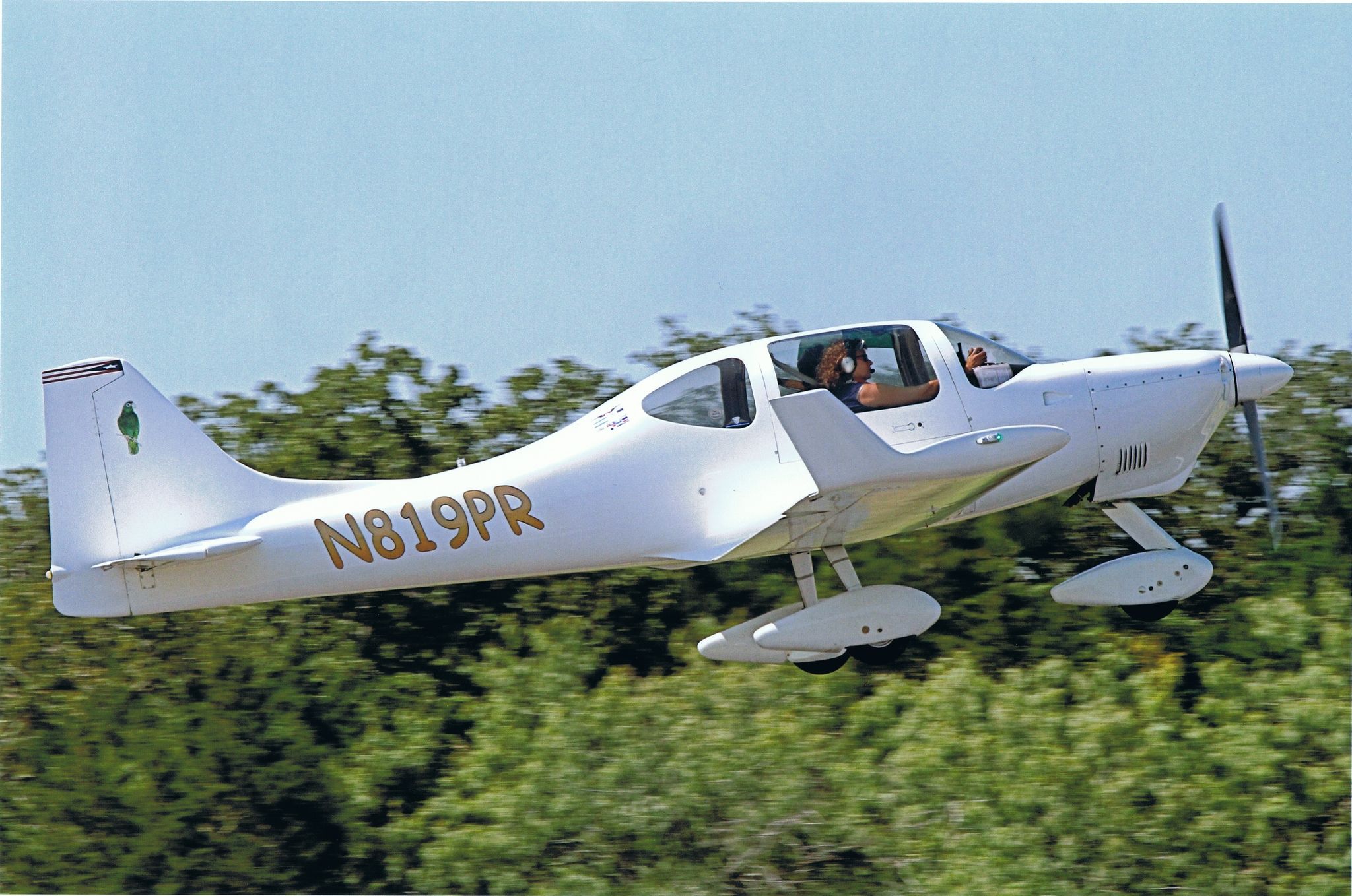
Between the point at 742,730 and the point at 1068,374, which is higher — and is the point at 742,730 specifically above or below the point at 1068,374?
below

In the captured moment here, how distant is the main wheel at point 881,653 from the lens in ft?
32.8

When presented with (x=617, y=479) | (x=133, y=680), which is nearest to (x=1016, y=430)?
(x=617, y=479)

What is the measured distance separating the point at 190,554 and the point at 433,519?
1.58 metres

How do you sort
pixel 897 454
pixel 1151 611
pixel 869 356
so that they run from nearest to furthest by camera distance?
pixel 897 454 < pixel 869 356 < pixel 1151 611

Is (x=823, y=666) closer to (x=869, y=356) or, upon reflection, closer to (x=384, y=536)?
(x=869, y=356)

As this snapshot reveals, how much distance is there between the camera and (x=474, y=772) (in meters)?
11.9

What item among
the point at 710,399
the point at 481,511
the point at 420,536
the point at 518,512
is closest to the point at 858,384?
the point at 710,399

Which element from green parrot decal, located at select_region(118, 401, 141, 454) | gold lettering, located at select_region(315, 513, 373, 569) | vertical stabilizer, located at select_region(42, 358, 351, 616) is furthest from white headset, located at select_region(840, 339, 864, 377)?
green parrot decal, located at select_region(118, 401, 141, 454)

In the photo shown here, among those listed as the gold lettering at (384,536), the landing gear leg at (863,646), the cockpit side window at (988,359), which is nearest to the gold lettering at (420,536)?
the gold lettering at (384,536)

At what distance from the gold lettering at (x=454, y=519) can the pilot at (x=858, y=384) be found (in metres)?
2.54

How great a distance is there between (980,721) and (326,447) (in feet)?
21.8

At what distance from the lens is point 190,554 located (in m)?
9.01

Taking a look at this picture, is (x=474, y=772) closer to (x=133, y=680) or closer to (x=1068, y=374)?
(x=133, y=680)

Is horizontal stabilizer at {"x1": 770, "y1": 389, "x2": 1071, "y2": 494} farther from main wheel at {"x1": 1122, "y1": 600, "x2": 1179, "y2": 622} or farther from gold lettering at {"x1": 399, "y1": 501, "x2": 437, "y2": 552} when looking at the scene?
gold lettering at {"x1": 399, "y1": 501, "x2": 437, "y2": 552}
